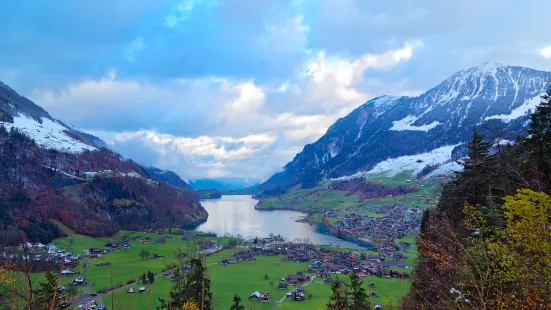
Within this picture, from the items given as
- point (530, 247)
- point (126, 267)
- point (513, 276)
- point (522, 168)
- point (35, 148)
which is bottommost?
point (126, 267)

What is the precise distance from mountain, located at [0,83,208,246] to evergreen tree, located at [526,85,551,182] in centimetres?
6297

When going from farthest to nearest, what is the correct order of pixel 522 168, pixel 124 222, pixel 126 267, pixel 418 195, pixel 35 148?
1. pixel 418 195
2. pixel 35 148
3. pixel 124 222
4. pixel 126 267
5. pixel 522 168

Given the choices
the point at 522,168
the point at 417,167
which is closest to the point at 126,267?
the point at 522,168

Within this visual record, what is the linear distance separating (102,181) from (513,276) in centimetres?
13011

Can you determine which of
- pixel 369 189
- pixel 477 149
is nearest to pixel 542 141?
pixel 477 149

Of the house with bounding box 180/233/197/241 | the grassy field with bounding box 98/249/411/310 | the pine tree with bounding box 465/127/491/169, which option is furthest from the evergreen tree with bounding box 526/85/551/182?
the house with bounding box 180/233/197/241

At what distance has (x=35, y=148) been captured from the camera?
121438mm

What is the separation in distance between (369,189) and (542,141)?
515ft

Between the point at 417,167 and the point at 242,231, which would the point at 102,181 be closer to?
the point at 242,231

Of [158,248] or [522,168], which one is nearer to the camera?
[522,168]

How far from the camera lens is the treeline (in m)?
155

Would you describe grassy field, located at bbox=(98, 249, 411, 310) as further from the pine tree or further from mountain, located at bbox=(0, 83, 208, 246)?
mountain, located at bbox=(0, 83, 208, 246)

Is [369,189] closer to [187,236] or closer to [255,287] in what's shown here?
[187,236]

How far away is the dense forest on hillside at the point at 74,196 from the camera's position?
84.2 metres
